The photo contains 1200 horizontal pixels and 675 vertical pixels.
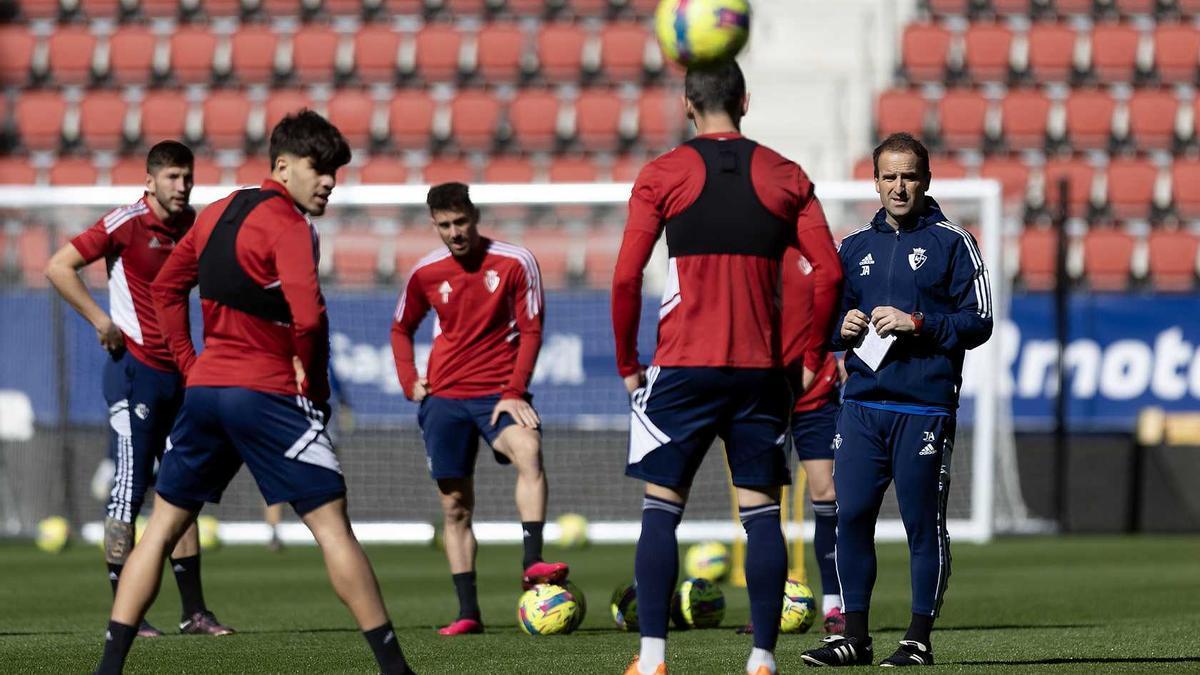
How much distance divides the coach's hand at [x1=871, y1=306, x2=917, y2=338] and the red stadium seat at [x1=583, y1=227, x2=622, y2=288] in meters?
9.79

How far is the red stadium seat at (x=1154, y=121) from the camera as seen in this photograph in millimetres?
20844

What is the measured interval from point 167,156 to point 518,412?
78.8 inches

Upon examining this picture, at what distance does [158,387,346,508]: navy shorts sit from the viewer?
Answer: 224 inches

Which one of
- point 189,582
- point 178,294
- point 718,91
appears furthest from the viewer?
point 189,582

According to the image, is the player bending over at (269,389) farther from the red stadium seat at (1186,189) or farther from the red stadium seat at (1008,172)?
the red stadium seat at (1186,189)

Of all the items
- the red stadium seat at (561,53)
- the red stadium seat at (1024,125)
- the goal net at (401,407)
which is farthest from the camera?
the red stadium seat at (561,53)

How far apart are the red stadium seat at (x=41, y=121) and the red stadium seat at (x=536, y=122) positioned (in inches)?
213

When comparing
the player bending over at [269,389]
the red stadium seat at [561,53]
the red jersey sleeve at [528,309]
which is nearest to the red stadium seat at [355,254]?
the red stadium seat at [561,53]

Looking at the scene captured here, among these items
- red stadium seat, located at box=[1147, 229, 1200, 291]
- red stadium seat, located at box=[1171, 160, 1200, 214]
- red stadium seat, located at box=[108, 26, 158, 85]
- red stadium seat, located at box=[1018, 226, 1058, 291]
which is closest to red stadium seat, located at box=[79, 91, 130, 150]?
red stadium seat, located at box=[108, 26, 158, 85]

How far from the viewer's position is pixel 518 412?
29.0ft

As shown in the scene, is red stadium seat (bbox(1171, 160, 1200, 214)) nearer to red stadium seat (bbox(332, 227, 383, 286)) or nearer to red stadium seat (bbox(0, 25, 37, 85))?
red stadium seat (bbox(332, 227, 383, 286))

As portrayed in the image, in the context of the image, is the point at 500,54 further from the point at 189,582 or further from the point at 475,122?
the point at 189,582

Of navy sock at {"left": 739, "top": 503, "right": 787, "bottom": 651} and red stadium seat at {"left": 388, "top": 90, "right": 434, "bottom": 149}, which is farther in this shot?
red stadium seat at {"left": 388, "top": 90, "right": 434, "bottom": 149}

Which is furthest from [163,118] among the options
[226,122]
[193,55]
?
[193,55]
